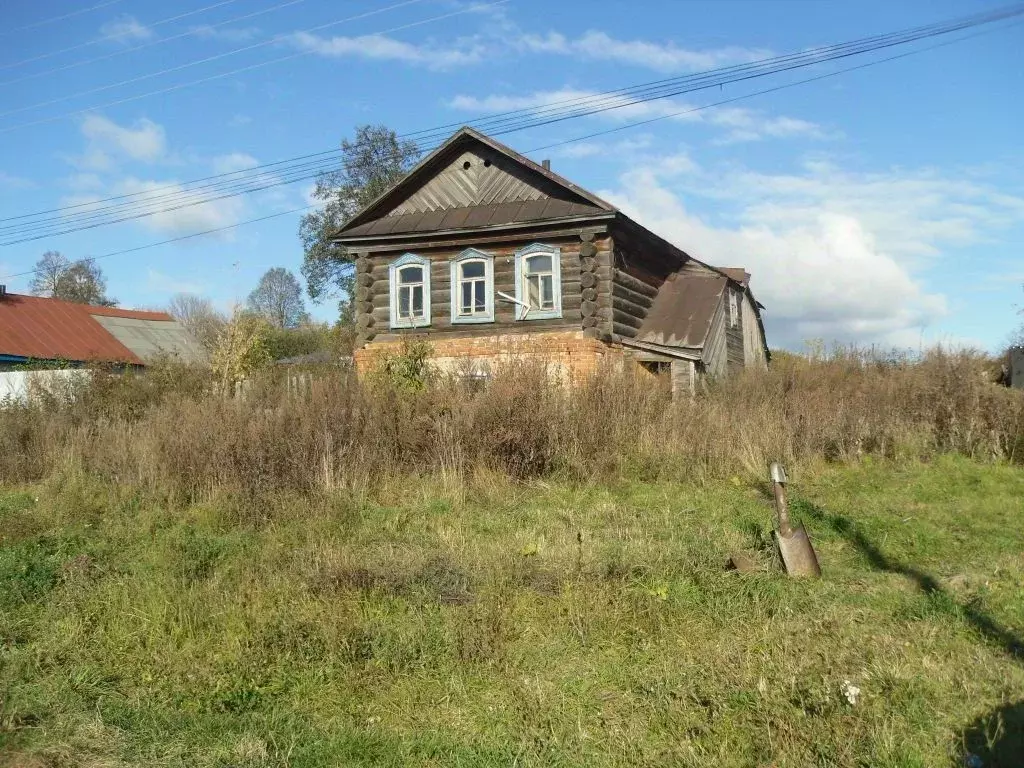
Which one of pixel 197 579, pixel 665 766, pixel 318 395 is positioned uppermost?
pixel 318 395

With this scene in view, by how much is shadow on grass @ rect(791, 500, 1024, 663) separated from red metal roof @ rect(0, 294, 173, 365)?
30.7 metres

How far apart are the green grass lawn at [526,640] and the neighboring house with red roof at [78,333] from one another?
84.6 feet

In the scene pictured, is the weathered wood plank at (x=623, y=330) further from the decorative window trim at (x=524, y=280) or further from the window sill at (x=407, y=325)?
the window sill at (x=407, y=325)

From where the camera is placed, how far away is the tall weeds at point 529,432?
11789mm

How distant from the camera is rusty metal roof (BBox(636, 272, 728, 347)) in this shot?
2159cm

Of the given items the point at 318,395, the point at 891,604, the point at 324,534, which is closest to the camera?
the point at 891,604

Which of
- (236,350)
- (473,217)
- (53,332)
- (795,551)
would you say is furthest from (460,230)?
(53,332)

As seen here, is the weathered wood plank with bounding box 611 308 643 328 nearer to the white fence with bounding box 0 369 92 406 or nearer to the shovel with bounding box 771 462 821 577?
the white fence with bounding box 0 369 92 406

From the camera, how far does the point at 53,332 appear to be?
3600 cm

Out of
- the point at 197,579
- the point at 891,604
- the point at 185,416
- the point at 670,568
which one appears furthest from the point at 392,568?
the point at 185,416

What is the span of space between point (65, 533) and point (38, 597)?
7.91ft

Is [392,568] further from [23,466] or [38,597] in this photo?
[23,466]

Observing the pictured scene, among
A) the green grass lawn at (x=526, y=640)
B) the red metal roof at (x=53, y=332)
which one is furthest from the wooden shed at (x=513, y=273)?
the red metal roof at (x=53, y=332)

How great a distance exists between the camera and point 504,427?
12.3 m
